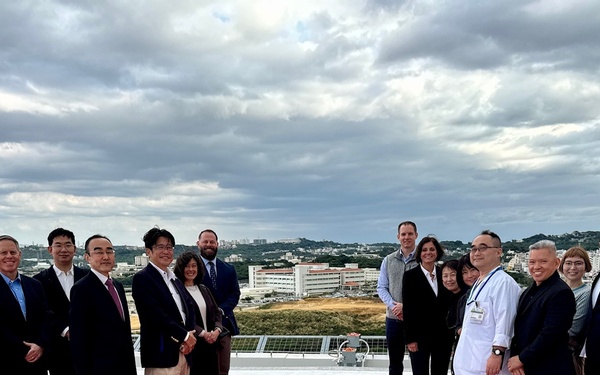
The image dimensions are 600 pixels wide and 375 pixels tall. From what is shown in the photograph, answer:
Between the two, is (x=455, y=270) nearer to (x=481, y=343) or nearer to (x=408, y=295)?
(x=408, y=295)

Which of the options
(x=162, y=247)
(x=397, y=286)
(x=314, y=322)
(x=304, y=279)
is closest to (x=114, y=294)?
(x=162, y=247)

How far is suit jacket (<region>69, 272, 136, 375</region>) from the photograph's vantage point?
3354mm

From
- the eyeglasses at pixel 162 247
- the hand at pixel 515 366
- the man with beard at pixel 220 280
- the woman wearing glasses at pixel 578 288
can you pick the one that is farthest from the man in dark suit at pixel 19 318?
the woman wearing glasses at pixel 578 288

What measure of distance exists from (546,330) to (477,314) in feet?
1.30

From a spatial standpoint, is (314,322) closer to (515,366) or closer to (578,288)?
(578,288)

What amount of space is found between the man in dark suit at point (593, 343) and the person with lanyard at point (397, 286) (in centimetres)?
162

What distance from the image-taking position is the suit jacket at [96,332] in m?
3.35

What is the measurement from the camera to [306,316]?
1977 centimetres

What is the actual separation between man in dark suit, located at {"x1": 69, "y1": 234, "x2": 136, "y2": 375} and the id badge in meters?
2.24

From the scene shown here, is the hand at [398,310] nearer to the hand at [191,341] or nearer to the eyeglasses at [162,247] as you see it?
the hand at [191,341]

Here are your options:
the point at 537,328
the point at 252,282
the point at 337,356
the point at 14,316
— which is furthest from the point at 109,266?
the point at 252,282

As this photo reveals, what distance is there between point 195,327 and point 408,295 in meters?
1.80

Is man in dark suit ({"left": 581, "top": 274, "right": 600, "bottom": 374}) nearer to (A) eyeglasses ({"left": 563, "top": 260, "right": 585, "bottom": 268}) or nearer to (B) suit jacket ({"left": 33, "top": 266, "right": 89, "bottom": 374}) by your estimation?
(A) eyeglasses ({"left": 563, "top": 260, "right": 585, "bottom": 268})

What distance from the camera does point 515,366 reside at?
126 inches
